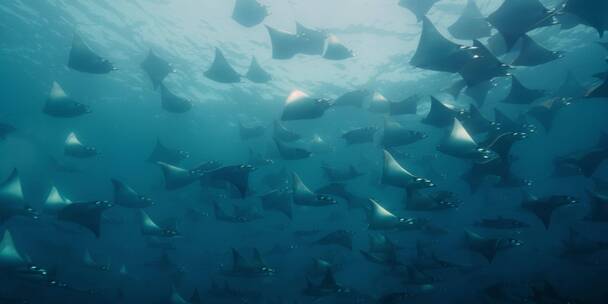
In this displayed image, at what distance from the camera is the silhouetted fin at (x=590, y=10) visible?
6660mm

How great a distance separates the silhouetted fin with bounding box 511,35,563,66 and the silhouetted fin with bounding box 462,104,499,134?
5.65 feet

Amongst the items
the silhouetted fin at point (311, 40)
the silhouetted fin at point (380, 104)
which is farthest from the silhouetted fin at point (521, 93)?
the silhouetted fin at point (311, 40)

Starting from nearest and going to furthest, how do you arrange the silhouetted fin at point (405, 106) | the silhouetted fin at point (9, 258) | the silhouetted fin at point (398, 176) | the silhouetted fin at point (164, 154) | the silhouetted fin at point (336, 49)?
the silhouetted fin at point (398, 176), the silhouetted fin at point (9, 258), the silhouetted fin at point (336, 49), the silhouetted fin at point (405, 106), the silhouetted fin at point (164, 154)

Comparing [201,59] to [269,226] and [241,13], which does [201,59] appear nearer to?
[241,13]

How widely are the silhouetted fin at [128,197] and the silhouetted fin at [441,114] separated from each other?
31.3ft

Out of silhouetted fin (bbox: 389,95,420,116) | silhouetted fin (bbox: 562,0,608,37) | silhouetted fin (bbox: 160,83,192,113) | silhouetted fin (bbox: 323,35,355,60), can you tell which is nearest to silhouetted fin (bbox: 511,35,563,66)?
silhouetted fin (bbox: 562,0,608,37)

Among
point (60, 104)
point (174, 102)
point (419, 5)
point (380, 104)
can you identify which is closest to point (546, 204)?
point (380, 104)

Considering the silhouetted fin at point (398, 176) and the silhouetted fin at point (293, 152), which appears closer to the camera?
the silhouetted fin at point (398, 176)

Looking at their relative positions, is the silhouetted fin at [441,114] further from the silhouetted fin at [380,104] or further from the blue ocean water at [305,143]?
the silhouetted fin at [380,104]

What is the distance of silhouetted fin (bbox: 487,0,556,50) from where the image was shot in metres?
7.08

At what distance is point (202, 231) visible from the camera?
35719 millimetres

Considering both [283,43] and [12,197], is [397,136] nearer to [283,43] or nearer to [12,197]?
[283,43]

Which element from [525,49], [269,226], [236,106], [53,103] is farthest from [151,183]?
[525,49]

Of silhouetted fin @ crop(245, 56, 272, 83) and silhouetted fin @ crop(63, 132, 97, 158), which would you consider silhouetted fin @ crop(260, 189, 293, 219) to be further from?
silhouetted fin @ crop(63, 132, 97, 158)
